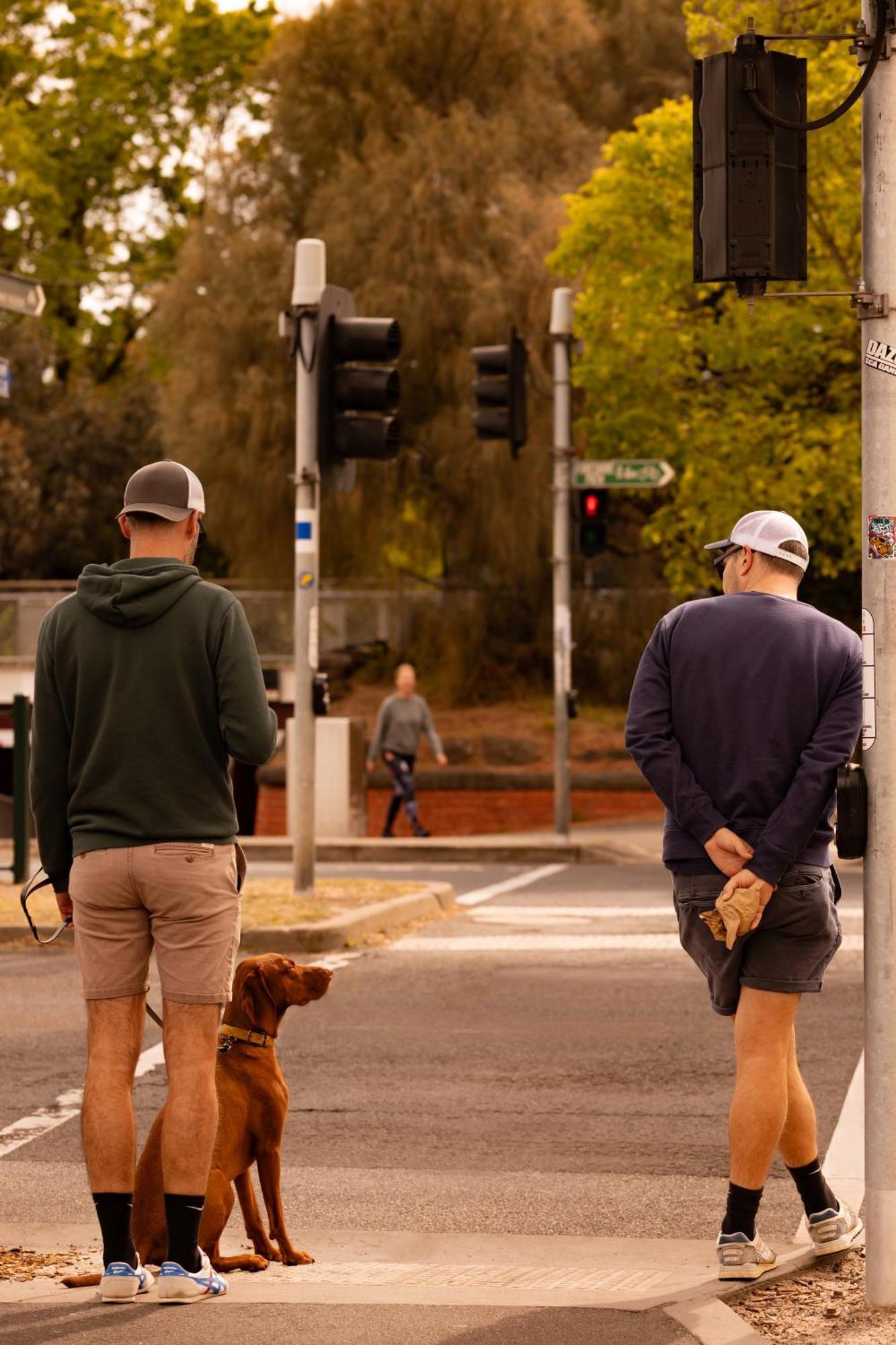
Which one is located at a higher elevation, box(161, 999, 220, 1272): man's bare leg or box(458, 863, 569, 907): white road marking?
→ box(161, 999, 220, 1272): man's bare leg

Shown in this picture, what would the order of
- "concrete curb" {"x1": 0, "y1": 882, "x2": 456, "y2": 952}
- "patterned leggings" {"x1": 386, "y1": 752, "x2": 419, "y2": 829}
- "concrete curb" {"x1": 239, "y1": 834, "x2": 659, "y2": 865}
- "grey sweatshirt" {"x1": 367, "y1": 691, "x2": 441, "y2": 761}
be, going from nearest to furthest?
"concrete curb" {"x1": 0, "y1": 882, "x2": 456, "y2": 952}, "concrete curb" {"x1": 239, "y1": 834, "x2": 659, "y2": 865}, "patterned leggings" {"x1": 386, "y1": 752, "x2": 419, "y2": 829}, "grey sweatshirt" {"x1": 367, "y1": 691, "x2": 441, "y2": 761}

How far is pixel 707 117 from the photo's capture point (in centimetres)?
531

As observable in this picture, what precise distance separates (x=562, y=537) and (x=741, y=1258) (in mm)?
16583

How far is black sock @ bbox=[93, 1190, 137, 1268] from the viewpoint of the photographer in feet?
16.1

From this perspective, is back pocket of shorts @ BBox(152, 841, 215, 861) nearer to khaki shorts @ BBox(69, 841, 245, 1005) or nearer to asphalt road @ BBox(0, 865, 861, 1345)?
khaki shorts @ BBox(69, 841, 245, 1005)

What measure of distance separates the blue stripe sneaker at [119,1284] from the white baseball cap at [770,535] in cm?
226

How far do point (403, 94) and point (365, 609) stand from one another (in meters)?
8.05

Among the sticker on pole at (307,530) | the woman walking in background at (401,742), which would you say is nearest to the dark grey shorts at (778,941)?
the sticker on pole at (307,530)

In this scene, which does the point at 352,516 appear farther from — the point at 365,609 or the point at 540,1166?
the point at 540,1166

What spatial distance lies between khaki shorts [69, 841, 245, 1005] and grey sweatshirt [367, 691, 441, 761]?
59.7ft

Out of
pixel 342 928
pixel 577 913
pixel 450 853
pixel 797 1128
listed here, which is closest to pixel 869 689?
pixel 797 1128

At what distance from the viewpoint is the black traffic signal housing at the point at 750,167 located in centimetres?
523

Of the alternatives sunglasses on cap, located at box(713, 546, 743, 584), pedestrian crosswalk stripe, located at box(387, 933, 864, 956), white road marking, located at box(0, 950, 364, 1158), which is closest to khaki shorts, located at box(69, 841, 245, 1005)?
sunglasses on cap, located at box(713, 546, 743, 584)

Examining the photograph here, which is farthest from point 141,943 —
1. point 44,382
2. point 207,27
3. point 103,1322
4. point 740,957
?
point 207,27
